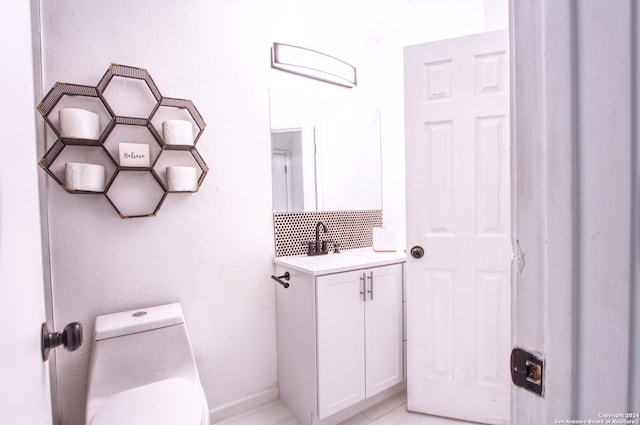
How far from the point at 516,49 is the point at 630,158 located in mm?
209

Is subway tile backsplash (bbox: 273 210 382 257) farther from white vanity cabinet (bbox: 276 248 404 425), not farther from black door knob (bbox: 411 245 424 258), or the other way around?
black door knob (bbox: 411 245 424 258)

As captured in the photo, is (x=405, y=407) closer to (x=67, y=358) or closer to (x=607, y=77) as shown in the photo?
(x=67, y=358)

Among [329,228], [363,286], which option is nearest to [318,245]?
[329,228]

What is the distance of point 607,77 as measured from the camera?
0.35 m

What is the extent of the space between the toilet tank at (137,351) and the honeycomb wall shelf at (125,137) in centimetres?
51

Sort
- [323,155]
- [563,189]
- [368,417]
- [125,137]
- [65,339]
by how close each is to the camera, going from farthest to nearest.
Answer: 1. [323,155]
2. [368,417]
3. [125,137]
4. [65,339]
5. [563,189]

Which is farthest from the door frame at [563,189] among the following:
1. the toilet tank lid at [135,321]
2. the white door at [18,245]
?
the toilet tank lid at [135,321]

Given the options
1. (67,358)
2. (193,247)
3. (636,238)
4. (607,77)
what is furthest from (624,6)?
(67,358)

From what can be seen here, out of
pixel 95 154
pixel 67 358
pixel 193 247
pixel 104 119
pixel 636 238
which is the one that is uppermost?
pixel 104 119

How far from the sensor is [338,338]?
1.62m

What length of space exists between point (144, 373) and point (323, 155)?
5.47ft

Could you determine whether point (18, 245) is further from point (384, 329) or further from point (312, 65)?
point (312, 65)

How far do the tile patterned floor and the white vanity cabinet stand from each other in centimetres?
6

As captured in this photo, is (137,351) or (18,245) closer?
(18,245)
